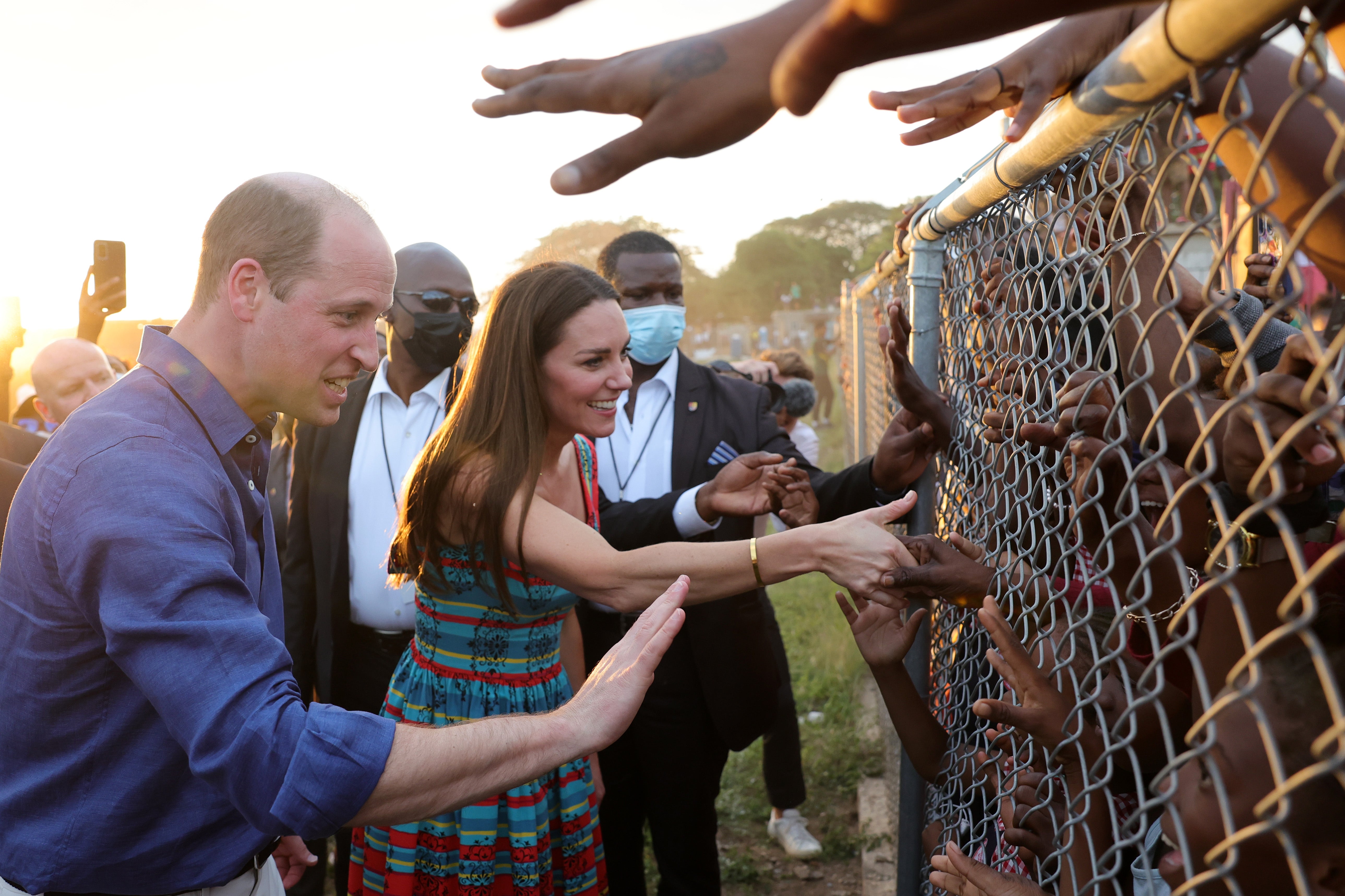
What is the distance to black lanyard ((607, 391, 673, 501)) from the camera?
137 inches

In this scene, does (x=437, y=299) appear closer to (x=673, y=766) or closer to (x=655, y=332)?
(x=655, y=332)

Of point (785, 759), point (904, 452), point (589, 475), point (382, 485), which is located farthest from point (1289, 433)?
point (785, 759)

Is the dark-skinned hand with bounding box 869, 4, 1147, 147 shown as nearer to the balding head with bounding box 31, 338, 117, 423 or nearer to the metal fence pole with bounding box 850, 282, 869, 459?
the balding head with bounding box 31, 338, 117, 423

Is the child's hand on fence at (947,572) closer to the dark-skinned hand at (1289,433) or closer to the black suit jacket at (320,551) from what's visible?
the dark-skinned hand at (1289,433)

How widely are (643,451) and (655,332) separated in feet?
1.79

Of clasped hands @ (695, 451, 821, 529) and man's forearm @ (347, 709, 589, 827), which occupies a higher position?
clasped hands @ (695, 451, 821, 529)

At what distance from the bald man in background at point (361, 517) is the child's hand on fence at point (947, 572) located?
6.53ft

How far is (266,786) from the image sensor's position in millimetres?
1420

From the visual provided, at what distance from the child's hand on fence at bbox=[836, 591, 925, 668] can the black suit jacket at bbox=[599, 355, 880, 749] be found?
73 centimetres

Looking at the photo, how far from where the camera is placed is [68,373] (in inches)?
185

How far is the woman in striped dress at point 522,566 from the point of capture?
7.68 feet

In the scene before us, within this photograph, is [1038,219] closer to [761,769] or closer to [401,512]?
[401,512]

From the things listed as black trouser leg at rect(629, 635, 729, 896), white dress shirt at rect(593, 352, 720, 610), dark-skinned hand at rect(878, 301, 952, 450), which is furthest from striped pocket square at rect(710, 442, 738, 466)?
dark-skinned hand at rect(878, 301, 952, 450)

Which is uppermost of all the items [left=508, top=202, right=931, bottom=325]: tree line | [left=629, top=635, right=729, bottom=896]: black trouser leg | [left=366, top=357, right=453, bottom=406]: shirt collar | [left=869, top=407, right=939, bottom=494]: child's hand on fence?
[left=508, top=202, right=931, bottom=325]: tree line
